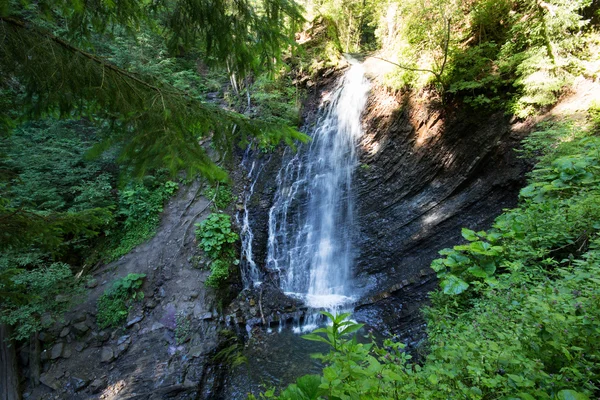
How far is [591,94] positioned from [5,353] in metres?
13.1

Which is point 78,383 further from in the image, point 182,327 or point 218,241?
point 218,241

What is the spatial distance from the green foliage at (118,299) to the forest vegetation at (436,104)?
0.17 ft

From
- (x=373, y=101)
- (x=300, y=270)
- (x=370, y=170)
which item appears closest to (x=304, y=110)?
(x=373, y=101)

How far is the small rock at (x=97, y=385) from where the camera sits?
5.59 m

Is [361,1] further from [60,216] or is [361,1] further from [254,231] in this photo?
[60,216]

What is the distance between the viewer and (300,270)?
Answer: 8.33m

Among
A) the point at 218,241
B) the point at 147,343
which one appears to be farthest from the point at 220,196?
the point at 147,343

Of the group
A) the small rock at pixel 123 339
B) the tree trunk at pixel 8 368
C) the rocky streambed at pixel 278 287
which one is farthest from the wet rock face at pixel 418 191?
the tree trunk at pixel 8 368

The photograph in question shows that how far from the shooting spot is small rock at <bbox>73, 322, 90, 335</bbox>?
6.57 m

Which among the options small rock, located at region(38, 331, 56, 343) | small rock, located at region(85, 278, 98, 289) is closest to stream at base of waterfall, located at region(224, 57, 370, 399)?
small rock, located at region(85, 278, 98, 289)

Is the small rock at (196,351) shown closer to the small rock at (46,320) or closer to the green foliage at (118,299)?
the green foliage at (118,299)

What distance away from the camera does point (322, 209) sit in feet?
30.3

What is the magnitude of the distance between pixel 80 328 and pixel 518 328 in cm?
859

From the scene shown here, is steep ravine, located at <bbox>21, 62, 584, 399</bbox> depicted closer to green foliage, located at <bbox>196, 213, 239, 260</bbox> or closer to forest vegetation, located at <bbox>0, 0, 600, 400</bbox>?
green foliage, located at <bbox>196, 213, 239, 260</bbox>
